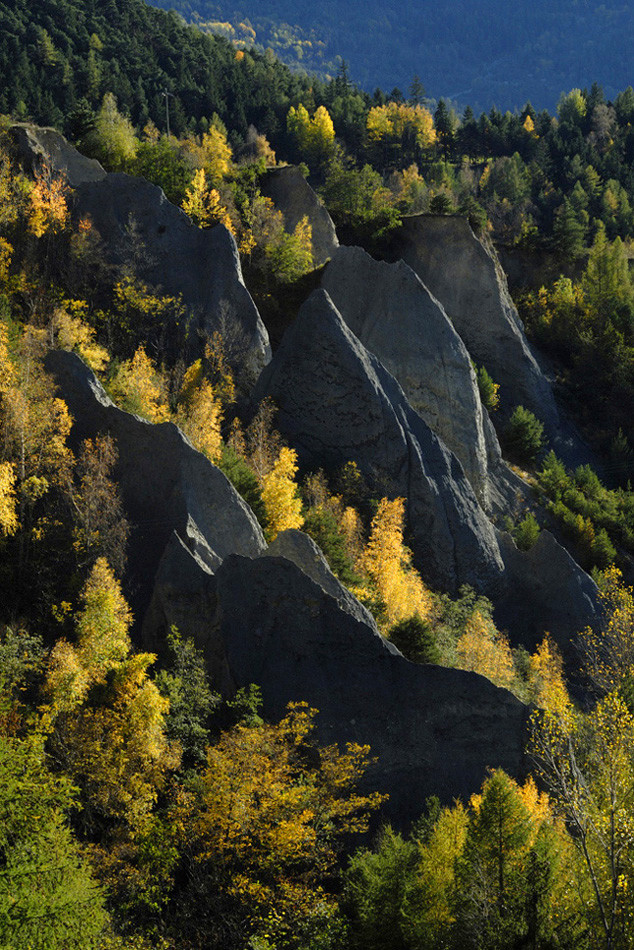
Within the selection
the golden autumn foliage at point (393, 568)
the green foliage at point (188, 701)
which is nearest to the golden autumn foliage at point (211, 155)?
the golden autumn foliage at point (393, 568)

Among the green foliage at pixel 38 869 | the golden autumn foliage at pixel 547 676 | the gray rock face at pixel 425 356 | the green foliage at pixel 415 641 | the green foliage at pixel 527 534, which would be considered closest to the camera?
the green foliage at pixel 38 869

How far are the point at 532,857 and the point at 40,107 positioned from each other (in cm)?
8408

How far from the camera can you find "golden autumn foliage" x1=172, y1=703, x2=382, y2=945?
25859 mm

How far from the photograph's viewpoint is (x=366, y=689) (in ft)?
101

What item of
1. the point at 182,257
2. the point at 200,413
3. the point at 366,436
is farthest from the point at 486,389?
the point at 200,413

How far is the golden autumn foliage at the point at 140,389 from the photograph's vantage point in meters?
42.4

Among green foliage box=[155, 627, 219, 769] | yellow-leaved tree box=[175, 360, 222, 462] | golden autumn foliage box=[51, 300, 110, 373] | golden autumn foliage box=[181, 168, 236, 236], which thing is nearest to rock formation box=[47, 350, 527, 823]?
green foliage box=[155, 627, 219, 769]

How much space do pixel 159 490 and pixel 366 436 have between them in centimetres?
1740

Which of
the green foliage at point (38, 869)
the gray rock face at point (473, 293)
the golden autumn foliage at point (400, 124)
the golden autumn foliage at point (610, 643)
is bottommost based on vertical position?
the green foliage at point (38, 869)

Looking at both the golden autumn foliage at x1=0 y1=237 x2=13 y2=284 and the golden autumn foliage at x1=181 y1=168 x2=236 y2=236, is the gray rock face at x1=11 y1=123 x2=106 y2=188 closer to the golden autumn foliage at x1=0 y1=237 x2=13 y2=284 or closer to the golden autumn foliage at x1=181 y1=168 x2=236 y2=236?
the golden autumn foliage at x1=181 y1=168 x2=236 y2=236

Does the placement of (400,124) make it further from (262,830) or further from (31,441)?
(262,830)

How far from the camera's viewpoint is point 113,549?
33.1m

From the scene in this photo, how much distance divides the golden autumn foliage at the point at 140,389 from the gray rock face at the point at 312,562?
11.5 meters

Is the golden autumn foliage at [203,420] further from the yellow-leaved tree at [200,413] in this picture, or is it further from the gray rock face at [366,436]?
the gray rock face at [366,436]
